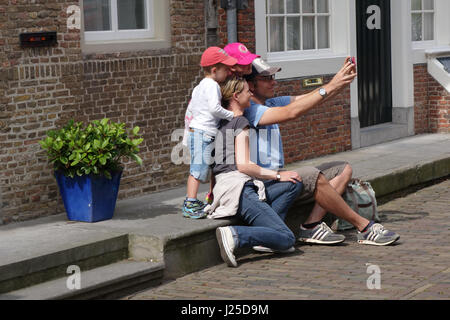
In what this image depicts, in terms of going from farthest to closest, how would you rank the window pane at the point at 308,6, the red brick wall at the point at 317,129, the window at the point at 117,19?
the window pane at the point at 308,6 < the red brick wall at the point at 317,129 < the window at the point at 117,19

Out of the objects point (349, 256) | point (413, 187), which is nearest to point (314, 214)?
point (349, 256)

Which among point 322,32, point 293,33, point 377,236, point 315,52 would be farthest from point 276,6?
point 377,236

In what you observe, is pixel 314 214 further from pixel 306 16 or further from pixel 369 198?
pixel 306 16

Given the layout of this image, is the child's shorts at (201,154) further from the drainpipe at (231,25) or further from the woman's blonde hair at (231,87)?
the drainpipe at (231,25)

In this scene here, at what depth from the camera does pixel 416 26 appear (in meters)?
13.4

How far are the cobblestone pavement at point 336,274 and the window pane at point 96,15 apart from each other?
2722mm

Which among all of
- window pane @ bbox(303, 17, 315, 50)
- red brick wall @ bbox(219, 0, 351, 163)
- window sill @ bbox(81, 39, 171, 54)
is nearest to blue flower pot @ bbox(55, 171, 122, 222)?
window sill @ bbox(81, 39, 171, 54)

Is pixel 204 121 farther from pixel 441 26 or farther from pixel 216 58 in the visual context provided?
pixel 441 26

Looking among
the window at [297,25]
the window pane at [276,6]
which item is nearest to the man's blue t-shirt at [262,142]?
the window at [297,25]

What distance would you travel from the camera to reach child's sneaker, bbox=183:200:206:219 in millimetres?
7055

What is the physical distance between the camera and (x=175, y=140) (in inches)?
354

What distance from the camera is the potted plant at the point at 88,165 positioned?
698cm

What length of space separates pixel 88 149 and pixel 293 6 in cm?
486
